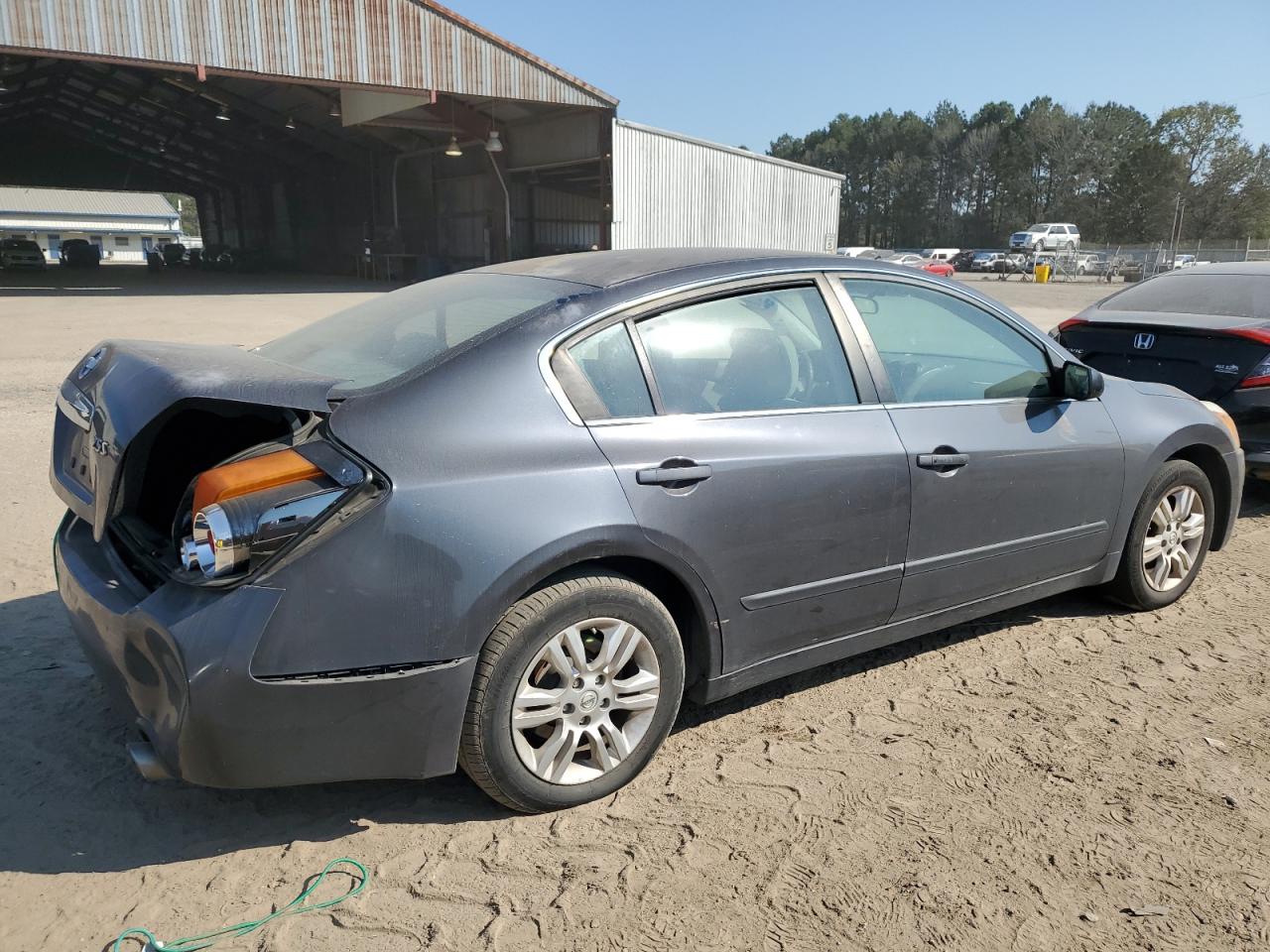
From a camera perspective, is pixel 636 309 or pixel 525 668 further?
pixel 636 309

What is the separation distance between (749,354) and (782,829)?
1.49m

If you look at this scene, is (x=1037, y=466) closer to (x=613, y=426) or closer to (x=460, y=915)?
(x=613, y=426)

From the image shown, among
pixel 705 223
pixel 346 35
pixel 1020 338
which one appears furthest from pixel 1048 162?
pixel 1020 338

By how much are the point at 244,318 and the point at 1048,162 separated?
7447cm

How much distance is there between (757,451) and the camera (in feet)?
9.66

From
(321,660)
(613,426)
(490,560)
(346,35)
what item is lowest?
(321,660)

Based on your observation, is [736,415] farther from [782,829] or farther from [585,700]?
[782,829]

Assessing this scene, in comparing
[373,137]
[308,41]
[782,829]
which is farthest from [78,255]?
[782,829]

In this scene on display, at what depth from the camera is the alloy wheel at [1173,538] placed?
167 inches

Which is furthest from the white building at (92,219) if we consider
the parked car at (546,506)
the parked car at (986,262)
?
the parked car at (546,506)

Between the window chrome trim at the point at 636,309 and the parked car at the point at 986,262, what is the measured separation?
52206 millimetres

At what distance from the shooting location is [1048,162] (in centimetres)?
7625

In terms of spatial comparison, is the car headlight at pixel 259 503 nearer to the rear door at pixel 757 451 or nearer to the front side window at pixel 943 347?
the rear door at pixel 757 451

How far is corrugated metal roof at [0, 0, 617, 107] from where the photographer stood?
61.0ft
